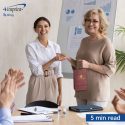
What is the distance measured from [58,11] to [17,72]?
11.7 ft

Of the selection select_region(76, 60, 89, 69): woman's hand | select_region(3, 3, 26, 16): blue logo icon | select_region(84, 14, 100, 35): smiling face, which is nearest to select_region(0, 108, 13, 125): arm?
select_region(76, 60, 89, 69): woman's hand

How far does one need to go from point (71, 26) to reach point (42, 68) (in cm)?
128

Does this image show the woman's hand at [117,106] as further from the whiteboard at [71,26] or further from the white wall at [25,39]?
the white wall at [25,39]

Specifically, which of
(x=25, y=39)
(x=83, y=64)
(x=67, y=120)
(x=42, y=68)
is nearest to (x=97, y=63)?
(x=83, y=64)

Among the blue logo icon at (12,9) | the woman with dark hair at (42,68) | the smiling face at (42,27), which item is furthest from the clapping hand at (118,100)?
the blue logo icon at (12,9)

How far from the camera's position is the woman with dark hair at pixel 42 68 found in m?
4.39

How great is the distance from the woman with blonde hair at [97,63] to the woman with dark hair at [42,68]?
784 mm

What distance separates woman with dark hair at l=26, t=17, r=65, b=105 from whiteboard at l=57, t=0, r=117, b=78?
0.81 meters

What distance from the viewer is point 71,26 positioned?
17.7 ft

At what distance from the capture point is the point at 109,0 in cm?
517

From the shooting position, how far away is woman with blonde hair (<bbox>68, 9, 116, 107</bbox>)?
3.59 m

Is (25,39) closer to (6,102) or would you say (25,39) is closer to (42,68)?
(42,68)

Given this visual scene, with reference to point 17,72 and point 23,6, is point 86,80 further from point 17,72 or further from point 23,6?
point 23,6

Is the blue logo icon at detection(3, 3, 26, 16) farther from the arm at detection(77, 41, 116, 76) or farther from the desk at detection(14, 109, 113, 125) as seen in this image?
the desk at detection(14, 109, 113, 125)
